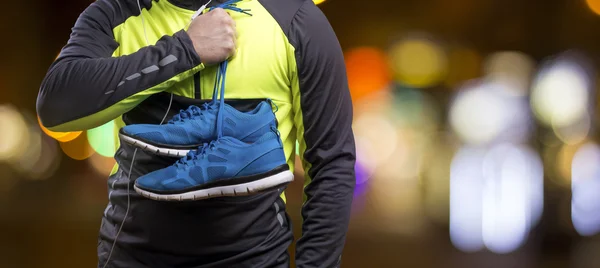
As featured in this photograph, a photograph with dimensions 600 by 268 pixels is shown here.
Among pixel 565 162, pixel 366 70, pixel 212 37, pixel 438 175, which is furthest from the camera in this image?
pixel 366 70

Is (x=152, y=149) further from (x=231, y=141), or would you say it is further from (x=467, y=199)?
(x=467, y=199)

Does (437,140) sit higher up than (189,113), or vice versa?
(189,113)

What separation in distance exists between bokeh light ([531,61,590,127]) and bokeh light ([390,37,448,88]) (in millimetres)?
2017

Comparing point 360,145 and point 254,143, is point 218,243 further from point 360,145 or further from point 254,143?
point 360,145

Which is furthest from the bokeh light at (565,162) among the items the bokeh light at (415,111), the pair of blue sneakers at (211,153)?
the pair of blue sneakers at (211,153)

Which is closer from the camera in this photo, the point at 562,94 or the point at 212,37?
the point at 212,37

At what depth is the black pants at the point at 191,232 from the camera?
1303mm

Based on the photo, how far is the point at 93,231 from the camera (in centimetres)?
682

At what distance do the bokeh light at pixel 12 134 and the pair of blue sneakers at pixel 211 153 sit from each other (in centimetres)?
1123

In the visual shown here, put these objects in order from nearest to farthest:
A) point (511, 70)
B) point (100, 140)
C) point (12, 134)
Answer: point (12, 134)
point (511, 70)
point (100, 140)

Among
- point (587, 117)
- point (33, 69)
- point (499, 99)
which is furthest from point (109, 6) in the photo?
point (499, 99)

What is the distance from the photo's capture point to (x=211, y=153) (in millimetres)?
1150

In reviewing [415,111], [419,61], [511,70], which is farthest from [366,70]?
[511,70]

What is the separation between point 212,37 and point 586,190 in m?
9.38
